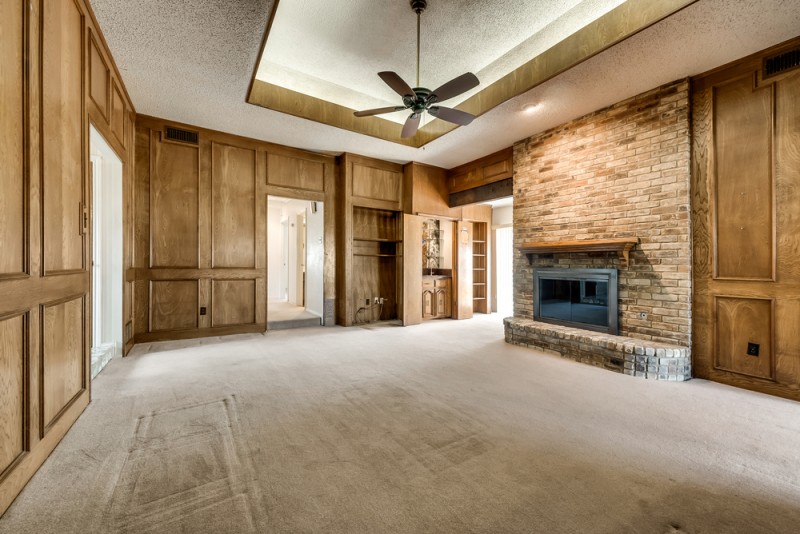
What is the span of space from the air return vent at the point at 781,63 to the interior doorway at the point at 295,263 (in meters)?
5.46

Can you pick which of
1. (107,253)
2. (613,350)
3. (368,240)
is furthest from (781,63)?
(107,253)

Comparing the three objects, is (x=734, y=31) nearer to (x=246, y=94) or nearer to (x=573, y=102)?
(x=573, y=102)

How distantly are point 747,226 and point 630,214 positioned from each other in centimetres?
95

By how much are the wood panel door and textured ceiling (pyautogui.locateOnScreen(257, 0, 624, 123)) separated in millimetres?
1864

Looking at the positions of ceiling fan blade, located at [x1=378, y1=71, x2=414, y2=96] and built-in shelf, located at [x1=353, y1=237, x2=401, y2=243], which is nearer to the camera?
ceiling fan blade, located at [x1=378, y1=71, x2=414, y2=96]

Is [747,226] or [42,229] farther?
[747,226]

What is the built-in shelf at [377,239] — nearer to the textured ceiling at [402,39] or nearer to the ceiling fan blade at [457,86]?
the textured ceiling at [402,39]

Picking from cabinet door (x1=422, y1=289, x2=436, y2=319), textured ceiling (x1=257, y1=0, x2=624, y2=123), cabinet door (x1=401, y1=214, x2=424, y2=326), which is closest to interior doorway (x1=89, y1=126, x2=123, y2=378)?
textured ceiling (x1=257, y1=0, x2=624, y2=123)

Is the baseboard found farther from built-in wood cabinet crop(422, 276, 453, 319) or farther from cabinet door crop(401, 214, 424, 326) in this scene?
built-in wood cabinet crop(422, 276, 453, 319)

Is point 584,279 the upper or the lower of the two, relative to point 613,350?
upper

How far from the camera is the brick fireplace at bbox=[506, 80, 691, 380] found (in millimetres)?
3432

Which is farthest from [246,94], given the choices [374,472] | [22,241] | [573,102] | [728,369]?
[728,369]

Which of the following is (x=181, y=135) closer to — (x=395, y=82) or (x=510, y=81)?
(x=395, y=82)

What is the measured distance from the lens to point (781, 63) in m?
2.92
